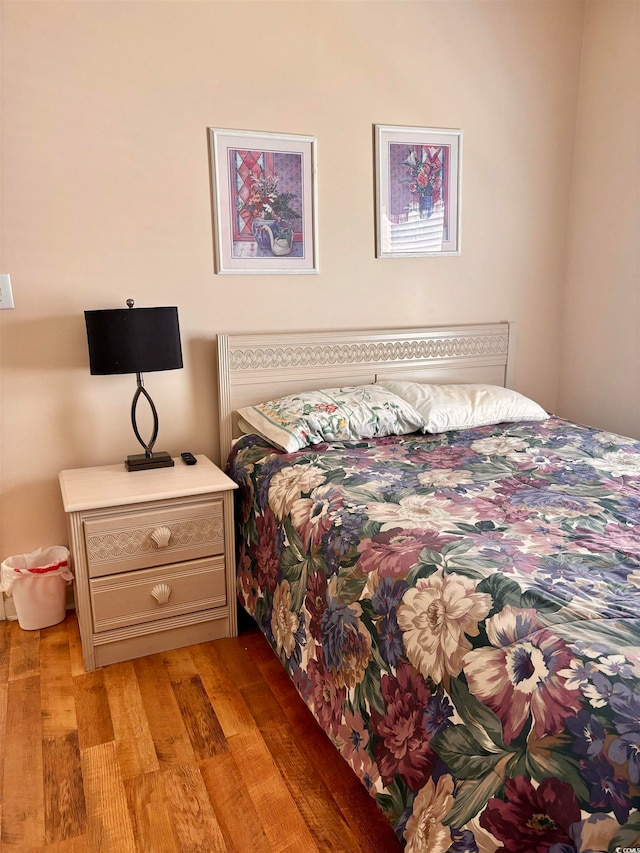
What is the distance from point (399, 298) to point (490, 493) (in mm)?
1347

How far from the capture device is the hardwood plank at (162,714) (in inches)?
69.6

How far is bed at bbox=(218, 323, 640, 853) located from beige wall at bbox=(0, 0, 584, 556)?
0.39m

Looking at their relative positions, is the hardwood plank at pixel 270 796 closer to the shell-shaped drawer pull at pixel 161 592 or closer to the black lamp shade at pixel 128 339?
the shell-shaped drawer pull at pixel 161 592

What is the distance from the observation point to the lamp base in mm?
2385

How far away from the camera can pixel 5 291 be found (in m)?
2.30

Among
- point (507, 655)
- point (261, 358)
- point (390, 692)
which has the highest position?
point (261, 358)

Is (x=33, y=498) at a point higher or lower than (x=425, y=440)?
lower

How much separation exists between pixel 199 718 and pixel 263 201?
192 centimetres

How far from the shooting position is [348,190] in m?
2.79

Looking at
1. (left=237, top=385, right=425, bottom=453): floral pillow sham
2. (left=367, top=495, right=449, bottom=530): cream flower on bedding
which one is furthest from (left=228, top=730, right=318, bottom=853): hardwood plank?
(left=237, top=385, right=425, bottom=453): floral pillow sham

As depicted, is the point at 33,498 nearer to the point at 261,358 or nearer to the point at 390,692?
the point at 261,358

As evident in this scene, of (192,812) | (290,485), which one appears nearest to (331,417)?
(290,485)

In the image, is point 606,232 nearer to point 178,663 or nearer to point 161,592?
point 161,592

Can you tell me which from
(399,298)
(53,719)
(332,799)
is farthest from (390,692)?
(399,298)
